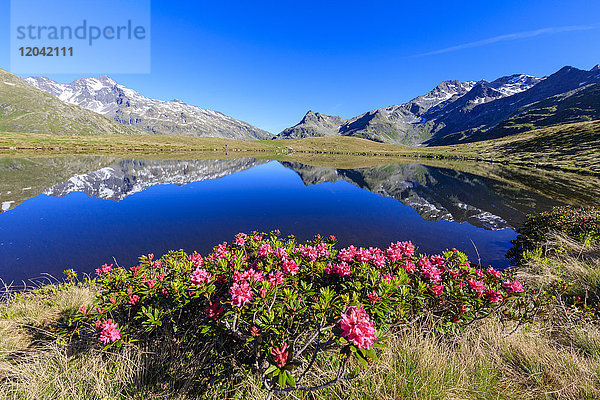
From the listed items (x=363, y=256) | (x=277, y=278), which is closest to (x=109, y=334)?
(x=277, y=278)

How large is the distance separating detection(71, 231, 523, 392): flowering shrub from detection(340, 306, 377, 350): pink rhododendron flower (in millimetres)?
10

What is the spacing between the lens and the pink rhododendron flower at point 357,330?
7.27 ft

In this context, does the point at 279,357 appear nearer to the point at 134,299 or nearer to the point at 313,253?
the point at 313,253

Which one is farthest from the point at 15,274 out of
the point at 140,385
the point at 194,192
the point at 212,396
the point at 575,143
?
the point at 575,143

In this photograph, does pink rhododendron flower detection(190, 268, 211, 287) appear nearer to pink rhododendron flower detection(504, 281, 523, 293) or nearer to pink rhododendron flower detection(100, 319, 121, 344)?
pink rhododendron flower detection(100, 319, 121, 344)

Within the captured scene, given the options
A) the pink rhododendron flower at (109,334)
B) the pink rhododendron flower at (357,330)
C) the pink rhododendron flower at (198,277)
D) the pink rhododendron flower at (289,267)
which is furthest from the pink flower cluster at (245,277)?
the pink rhododendron flower at (109,334)

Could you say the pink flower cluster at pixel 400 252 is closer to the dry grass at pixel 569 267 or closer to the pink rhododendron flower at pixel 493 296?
the pink rhododendron flower at pixel 493 296

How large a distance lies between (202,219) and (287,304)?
46.5 ft

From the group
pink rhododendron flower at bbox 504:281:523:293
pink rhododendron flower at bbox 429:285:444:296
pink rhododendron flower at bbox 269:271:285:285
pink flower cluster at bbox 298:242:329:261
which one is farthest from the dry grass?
pink rhododendron flower at bbox 269:271:285:285

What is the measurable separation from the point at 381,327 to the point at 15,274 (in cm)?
1320

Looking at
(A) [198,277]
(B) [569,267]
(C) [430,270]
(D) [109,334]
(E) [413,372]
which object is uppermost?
(A) [198,277]

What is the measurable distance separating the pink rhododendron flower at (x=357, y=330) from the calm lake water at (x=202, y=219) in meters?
9.28

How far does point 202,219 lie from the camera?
15.6 metres

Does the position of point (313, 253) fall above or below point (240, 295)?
below
